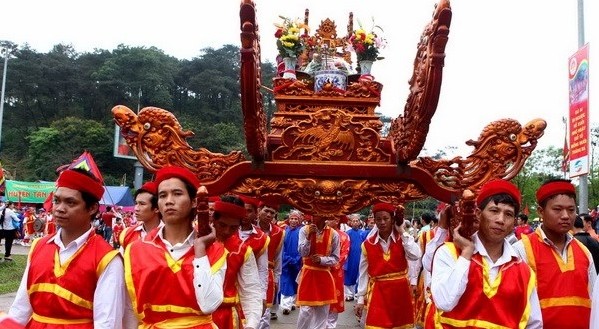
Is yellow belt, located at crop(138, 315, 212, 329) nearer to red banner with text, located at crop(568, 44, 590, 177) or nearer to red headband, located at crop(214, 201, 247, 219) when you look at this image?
red headband, located at crop(214, 201, 247, 219)

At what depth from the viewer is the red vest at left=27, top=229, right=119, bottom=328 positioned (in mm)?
3133

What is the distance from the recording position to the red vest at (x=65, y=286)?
10.3ft

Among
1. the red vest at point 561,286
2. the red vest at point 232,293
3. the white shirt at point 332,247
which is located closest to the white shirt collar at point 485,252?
the red vest at point 561,286

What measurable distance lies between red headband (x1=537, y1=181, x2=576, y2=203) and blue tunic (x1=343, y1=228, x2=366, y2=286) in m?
9.51

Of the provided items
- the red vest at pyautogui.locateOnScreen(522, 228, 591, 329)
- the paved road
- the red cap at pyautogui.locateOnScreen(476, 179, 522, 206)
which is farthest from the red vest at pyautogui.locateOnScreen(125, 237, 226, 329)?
the paved road

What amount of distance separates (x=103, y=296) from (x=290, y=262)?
8603 millimetres

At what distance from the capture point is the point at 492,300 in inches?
129

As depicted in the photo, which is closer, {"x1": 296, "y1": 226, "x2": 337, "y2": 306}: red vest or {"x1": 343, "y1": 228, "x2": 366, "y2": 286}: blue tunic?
{"x1": 296, "y1": 226, "x2": 337, "y2": 306}: red vest

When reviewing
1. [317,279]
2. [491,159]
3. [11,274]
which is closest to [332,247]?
[317,279]

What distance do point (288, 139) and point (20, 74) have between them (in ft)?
190

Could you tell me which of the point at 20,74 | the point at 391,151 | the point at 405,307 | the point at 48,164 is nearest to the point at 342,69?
the point at 391,151

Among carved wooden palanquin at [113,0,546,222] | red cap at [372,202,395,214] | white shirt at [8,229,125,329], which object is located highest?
carved wooden palanquin at [113,0,546,222]

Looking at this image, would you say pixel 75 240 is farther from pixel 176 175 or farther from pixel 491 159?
pixel 491 159

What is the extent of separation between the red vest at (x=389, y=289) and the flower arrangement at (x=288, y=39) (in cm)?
233
